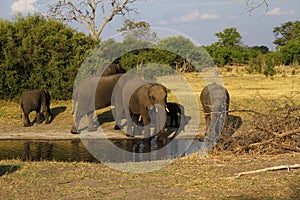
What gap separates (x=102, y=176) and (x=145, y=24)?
35.8 metres

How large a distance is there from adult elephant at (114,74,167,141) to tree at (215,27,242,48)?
5874 centimetres

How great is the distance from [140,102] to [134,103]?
0.52m

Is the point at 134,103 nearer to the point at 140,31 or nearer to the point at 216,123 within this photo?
the point at 216,123

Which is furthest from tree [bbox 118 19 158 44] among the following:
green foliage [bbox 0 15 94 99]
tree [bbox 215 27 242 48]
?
tree [bbox 215 27 242 48]

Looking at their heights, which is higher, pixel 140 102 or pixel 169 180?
pixel 140 102

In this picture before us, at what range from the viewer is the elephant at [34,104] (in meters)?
17.0

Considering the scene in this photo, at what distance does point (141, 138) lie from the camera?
14.9 meters

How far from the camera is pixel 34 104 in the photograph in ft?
56.0

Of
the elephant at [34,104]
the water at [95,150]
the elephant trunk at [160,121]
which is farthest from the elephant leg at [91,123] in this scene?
the elephant trunk at [160,121]

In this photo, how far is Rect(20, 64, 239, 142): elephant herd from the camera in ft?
46.9

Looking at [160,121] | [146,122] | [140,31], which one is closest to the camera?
[160,121]

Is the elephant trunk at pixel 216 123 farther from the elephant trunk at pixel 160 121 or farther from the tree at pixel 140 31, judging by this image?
the tree at pixel 140 31

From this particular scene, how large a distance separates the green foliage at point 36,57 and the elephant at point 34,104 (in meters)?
3.24

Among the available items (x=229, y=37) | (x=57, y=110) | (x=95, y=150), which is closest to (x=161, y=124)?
(x=95, y=150)
